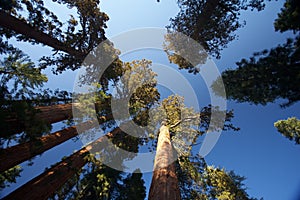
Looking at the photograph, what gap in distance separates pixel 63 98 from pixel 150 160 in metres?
8.45

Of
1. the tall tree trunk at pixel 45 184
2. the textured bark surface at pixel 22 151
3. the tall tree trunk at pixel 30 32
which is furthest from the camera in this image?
the tall tree trunk at pixel 30 32

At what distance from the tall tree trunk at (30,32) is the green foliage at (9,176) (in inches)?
248

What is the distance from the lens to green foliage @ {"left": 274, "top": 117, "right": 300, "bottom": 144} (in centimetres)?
1304

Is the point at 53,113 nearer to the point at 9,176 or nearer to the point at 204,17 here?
the point at 9,176

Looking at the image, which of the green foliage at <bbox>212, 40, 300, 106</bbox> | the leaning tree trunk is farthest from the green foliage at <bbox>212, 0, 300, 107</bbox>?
the leaning tree trunk

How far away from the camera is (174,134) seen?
13.3 meters

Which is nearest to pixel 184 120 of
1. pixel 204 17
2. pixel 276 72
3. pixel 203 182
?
pixel 203 182

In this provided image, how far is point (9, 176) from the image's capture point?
7.27 metres

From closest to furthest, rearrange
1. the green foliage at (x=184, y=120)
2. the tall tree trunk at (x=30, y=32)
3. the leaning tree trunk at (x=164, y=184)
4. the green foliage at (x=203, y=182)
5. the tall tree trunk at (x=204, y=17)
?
the leaning tree trunk at (x=164, y=184) → the tall tree trunk at (x=30, y=32) → the tall tree trunk at (x=204, y=17) → the green foliage at (x=203, y=182) → the green foliage at (x=184, y=120)

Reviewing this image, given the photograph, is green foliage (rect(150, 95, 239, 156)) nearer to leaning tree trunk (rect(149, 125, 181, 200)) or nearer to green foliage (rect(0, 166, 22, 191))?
leaning tree trunk (rect(149, 125, 181, 200))

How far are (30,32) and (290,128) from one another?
733 inches

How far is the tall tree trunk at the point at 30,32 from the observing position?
7.26 metres

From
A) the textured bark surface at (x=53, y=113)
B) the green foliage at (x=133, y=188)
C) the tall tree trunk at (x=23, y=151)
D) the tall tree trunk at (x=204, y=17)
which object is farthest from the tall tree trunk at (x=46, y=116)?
the tall tree trunk at (x=204, y=17)

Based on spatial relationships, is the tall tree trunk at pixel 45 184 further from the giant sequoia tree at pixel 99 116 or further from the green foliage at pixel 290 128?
the green foliage at pixel 290 128
